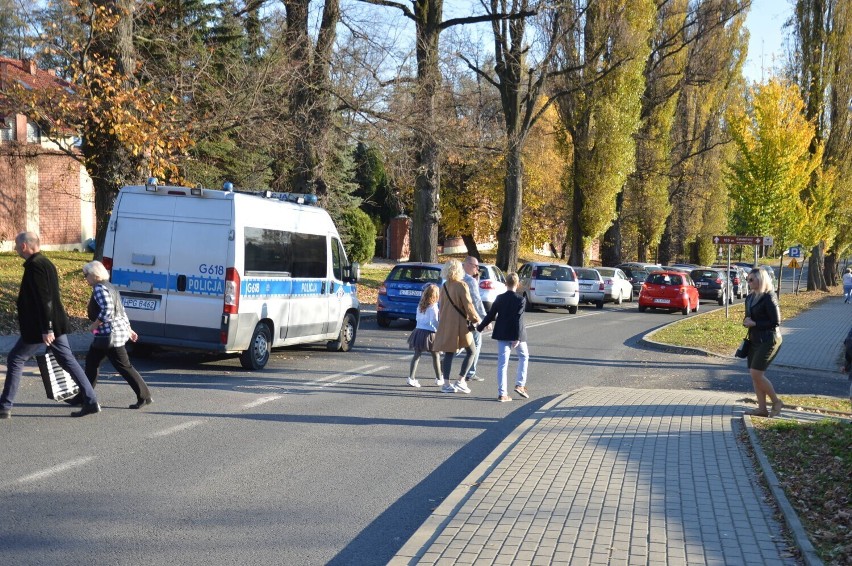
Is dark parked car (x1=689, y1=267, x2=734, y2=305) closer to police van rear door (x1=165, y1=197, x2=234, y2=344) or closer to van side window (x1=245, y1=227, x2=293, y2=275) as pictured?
van side window (x1=245, y1=227, x2=293, y2=275)

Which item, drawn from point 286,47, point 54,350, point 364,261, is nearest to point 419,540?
point 54,350

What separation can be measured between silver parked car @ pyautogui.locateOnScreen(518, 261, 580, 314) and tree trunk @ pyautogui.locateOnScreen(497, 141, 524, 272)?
12.5ft

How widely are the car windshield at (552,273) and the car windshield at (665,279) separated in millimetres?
4489

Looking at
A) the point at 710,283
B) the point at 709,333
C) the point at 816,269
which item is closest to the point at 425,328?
the point at 709,333

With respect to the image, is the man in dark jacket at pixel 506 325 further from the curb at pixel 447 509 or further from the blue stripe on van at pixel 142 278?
the blue stripe on van at pixel 142 278

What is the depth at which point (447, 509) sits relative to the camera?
629 centimetres

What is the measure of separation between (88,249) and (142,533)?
3275 cm

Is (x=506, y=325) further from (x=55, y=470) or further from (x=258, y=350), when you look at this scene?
(x=55, y=470)

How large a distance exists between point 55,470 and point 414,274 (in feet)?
50.1

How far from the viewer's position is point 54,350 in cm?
Result: 913

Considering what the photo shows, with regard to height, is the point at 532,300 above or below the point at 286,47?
below

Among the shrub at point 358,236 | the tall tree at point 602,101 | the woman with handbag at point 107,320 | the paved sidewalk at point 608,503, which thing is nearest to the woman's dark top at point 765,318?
the paved sidewalk at point 608,503

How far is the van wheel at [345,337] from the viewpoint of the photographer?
16609 mm

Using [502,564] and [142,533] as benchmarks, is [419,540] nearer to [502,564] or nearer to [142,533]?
[502,564]
